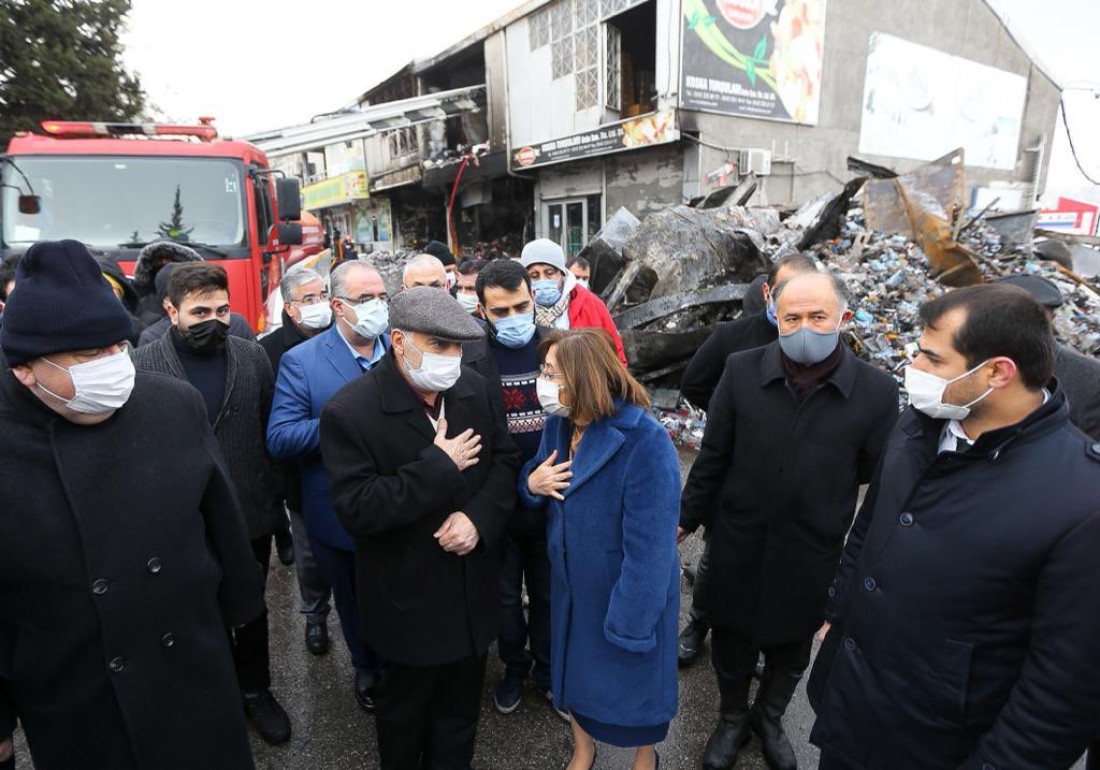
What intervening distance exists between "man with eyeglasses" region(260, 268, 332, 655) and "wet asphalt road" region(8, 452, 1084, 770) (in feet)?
0.54

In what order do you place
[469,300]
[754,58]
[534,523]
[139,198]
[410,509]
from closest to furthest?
[410,509], [534,523], [469,300], [139,198], [754,58]

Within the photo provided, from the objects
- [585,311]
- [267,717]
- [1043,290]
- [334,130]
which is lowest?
[267,717]

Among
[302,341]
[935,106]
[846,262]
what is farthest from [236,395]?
[935,106]

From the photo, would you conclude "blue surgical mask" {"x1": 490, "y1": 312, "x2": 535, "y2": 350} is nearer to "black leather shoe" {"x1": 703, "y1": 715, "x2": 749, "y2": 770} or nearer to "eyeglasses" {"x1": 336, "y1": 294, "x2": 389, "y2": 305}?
"eyeglasses" {"x1": 336, "y1": 294, "x2": 389, "y2": 305}

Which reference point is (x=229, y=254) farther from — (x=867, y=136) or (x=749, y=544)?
(x=867, y=136)

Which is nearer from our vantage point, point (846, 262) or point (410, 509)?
point (410, 509)

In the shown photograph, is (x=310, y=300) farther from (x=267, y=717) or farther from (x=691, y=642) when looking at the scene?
(x=691, y=642)

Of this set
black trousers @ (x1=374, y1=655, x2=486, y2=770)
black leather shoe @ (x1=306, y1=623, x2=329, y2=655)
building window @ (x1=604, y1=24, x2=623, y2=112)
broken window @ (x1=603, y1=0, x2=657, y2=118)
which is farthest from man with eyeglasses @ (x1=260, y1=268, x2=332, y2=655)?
building window @ (x1=604, y1=24, x2=623, y2=112)

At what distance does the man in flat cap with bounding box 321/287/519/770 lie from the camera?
1896 millimetres

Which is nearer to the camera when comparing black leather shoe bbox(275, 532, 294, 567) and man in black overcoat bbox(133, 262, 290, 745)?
man in black overcoat bbox(133, 262, 290, 745)

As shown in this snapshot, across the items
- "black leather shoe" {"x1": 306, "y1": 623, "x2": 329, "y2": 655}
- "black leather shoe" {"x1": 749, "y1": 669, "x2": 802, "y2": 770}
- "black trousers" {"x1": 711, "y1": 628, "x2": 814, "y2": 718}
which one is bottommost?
"black leather shoe" {"x1": 306, "y1": 623, "x2": 329, "y2": 655}

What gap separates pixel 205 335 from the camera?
97.8 inches

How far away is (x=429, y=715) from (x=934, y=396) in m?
2.02

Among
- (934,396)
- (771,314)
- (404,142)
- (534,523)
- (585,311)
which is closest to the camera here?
(934,396)
